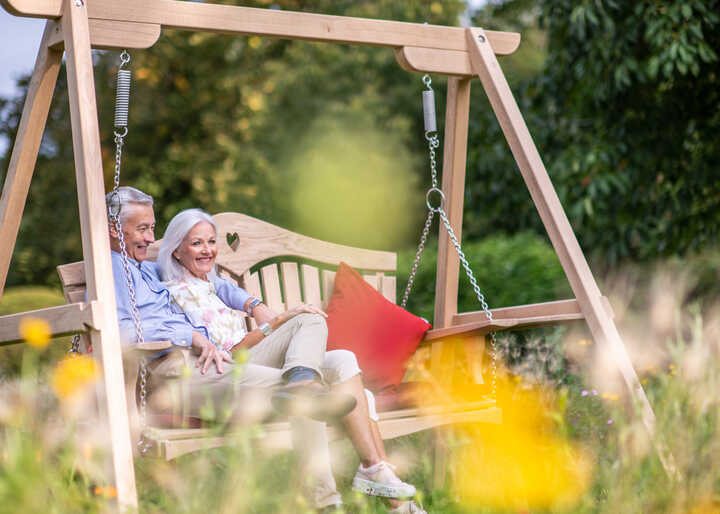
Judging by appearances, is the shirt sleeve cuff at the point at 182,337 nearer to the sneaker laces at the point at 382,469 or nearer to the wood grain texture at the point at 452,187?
the sneaker laces at the point at 382,469

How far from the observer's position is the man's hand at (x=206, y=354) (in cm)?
293

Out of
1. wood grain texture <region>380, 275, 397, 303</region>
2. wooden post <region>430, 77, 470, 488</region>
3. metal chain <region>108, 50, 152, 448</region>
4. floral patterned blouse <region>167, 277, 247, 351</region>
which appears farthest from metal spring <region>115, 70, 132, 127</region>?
wood grain texture <region>380, 275, 397, 303</region>

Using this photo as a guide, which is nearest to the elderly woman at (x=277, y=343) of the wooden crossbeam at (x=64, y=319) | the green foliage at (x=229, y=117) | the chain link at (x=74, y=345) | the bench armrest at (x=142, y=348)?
the bench armrest at (x=142, y=348)

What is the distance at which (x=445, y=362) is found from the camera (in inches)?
139

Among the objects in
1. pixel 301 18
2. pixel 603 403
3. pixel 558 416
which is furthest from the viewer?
pixel 603 403

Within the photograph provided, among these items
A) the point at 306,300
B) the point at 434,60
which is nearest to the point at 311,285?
the point at 306,300

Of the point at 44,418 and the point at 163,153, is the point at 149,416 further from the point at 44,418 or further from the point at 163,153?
the point at 163,153

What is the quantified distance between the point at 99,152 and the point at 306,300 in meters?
1.38

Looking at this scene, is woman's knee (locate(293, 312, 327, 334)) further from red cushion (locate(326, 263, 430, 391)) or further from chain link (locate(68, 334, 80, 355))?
chain link (locate(68, 334, 80, 355))

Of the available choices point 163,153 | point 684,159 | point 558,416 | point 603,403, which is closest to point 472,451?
point 603,403

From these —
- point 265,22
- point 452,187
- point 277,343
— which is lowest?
point 277,343

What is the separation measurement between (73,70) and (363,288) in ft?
5.07

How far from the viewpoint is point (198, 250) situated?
3.27m

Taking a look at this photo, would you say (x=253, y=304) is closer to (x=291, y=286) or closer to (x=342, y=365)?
(x=291, y=286)
